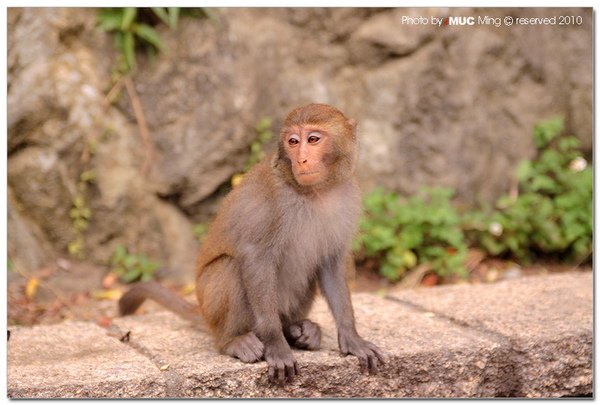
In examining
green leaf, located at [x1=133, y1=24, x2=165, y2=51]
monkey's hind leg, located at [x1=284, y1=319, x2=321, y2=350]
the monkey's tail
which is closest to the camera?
monkey's hind leg, located at [x1=284, y1=319, x2=321, y2=350]

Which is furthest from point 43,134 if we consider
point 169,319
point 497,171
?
point 497,171

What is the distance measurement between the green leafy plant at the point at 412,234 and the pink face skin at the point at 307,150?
8.66 feet

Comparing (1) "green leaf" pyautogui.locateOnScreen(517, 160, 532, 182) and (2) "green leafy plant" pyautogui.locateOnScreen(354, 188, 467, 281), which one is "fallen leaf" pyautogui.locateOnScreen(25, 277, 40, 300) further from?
(1) "green leaf" pyautogui.locateOnScreen(517, 160, 532, 182)

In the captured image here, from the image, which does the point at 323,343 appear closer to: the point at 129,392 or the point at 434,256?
the point at 129,392

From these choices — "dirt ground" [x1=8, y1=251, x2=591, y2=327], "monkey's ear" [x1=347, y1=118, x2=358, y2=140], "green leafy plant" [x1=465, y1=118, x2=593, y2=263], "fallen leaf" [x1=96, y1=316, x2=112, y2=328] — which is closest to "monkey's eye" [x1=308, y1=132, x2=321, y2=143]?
"monkey's ear" [x1=347, y1=118, x2=358, y2=140]

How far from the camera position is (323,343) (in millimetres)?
4098

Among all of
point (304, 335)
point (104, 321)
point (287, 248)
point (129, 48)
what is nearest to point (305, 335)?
point (304, 335)

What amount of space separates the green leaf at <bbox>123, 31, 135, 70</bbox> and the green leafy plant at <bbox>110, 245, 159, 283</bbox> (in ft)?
4.45

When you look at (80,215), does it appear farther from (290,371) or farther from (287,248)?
(290,371)

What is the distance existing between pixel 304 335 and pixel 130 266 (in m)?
2.54

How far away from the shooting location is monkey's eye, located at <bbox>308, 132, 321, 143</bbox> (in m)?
3.53

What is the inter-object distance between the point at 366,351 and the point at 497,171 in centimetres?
361

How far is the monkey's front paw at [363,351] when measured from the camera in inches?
149

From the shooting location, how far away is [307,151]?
11.6 feet
